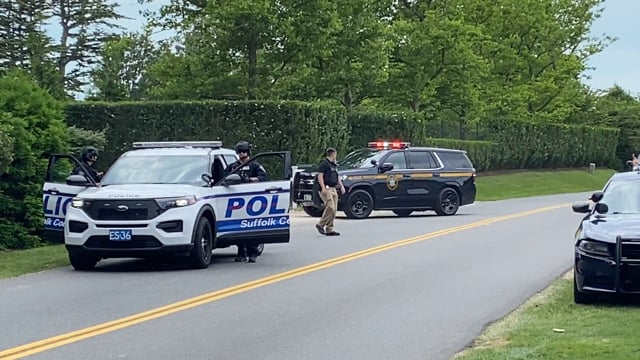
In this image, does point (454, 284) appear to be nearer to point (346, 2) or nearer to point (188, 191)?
point (188, 191)

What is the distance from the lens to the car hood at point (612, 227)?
11.0 m

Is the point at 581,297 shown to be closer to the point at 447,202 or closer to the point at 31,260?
the point at 31,260

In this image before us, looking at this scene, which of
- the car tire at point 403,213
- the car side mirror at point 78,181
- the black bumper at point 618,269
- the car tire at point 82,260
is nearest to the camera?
the black bumper at point 618,269

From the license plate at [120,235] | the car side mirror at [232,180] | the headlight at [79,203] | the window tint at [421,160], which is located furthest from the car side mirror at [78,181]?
the window tint at [421,160]

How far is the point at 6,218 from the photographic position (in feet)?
59.4

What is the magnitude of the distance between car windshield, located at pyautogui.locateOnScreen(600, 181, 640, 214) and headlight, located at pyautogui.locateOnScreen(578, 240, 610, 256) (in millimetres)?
1032

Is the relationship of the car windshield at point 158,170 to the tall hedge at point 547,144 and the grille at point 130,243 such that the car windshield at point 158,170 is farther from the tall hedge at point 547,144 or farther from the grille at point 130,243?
the tall hedge at point 547,144

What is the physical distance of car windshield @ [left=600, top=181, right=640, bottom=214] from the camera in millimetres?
12212

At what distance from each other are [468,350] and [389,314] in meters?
2.17

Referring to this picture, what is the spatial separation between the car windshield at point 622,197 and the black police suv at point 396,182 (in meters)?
14.2

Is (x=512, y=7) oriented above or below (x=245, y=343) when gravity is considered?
above

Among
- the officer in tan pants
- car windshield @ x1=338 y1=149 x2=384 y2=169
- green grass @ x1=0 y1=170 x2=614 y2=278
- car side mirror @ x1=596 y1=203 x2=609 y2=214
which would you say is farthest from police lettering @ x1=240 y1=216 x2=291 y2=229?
car windshield @ x1=338 y1=149 x2=384 y2=169

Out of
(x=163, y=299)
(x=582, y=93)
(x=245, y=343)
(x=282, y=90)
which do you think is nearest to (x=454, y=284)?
(x=163, y=299)

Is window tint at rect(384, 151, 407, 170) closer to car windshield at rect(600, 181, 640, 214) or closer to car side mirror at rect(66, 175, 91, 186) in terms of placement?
car side mirror at rect(66, 175, 91, 186)
